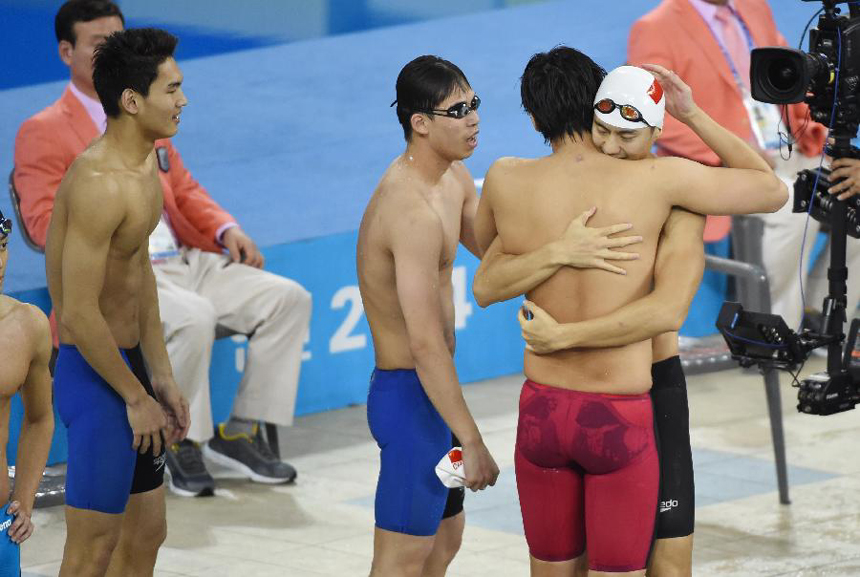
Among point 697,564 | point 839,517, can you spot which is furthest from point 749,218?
point 697,564

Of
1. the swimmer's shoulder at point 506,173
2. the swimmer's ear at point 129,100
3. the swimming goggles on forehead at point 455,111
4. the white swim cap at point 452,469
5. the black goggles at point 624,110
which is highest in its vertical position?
the black goggles at point 624,110

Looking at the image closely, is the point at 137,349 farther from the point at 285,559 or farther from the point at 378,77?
the point at 378,77

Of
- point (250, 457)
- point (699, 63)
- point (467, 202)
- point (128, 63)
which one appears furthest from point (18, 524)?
point (699, 63)

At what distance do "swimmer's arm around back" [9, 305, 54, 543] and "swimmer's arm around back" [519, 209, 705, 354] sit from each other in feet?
4.14

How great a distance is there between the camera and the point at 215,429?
7078 mm

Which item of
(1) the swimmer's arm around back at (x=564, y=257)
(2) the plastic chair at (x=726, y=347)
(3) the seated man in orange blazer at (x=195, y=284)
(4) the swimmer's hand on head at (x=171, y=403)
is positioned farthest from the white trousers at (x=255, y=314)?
(1) the swimmer's arm around back at (x=564, y=257)

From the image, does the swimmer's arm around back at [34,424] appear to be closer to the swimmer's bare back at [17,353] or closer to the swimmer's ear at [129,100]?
the swimmer's bare back at [17,353]

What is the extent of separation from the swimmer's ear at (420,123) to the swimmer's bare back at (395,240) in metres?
0.09

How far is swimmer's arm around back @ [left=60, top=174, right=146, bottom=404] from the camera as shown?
4.16m

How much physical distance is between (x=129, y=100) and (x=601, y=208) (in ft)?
4.60

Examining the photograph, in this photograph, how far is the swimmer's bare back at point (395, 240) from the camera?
4105mm

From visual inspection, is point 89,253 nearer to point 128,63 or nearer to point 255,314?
point 128,63

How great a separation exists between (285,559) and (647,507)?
2.21m

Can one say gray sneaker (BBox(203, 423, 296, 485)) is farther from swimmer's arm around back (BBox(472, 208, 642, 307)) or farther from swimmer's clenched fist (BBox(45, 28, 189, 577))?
swimmer's arm around back (BBox(472, 208, 642, 307))
